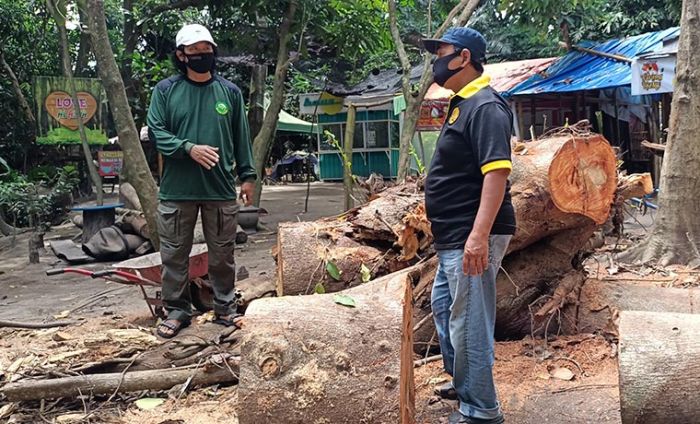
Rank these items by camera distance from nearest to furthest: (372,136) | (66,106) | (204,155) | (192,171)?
(204,155) → (192,171) → (66,106) → (372,136)

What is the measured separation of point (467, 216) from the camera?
3.19m

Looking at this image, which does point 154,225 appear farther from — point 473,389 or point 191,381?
point 473,389

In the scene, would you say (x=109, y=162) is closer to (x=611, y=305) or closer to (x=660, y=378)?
(x=611, y=305)

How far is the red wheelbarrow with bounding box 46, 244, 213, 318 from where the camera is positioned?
4734mm

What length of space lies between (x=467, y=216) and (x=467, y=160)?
0.26 m

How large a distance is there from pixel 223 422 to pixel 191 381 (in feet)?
1.68

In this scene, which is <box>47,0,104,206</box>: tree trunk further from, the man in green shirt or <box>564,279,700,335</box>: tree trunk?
<box>564,279,700,335</box>: tree trunk

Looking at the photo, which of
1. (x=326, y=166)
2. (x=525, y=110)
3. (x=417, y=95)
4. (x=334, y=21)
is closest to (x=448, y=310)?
(x=417, y=95)

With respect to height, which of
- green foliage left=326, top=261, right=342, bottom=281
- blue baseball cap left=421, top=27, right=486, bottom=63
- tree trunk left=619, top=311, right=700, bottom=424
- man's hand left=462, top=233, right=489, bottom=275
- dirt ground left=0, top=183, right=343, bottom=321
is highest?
blue baseball cap left=421, top=27, right=486, bottom=63

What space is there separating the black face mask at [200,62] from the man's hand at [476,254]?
248 cm

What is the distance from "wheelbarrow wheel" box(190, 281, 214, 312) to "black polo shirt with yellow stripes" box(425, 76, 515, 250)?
2.52 meters

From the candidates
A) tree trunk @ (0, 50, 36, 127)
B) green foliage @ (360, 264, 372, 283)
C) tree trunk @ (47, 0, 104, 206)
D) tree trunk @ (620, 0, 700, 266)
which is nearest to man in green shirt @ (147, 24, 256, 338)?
green foliage @ (360, 264, 372, 283)

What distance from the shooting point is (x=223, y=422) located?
3.65 m

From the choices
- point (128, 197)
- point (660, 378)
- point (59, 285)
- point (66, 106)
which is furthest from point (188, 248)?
point (66, 106)
